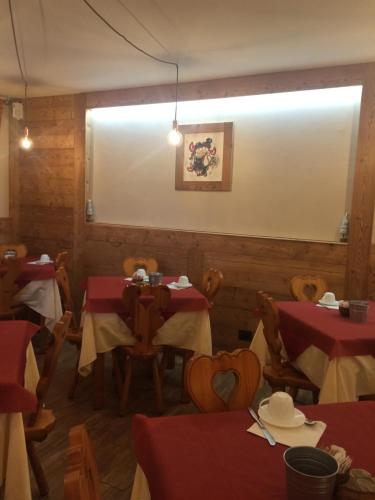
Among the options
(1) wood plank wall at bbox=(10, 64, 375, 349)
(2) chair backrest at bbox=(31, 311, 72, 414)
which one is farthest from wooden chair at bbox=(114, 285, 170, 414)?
(1) wood plank wall at bbox=(10, 64, 375, 349)

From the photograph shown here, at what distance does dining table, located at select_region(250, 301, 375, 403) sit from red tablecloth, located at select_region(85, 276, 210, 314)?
2.12 feet

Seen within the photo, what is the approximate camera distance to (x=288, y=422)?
1254 millimetres

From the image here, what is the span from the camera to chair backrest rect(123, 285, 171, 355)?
2.69 metres

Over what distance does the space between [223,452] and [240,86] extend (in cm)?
349

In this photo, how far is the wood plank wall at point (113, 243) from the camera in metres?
3.80

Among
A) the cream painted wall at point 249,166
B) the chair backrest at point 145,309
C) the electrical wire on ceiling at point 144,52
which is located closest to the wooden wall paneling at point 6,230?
the cream painted wall at point 249,166

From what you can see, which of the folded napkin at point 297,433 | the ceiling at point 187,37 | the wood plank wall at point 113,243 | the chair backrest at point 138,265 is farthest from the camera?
the chair backrest at point 138,265

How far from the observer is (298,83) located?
365 centimetres

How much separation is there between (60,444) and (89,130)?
3.45m

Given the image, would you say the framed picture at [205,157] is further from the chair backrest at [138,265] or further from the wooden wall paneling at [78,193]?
the wooden wall paneling at [78,193]

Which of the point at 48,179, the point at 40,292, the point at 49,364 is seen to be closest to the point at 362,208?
the point at 49,364

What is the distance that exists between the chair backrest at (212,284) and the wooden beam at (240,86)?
5.76 ft

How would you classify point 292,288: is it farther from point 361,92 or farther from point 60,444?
point 60,444

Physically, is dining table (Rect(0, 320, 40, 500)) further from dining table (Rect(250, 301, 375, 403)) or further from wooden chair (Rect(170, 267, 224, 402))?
wooden chair (Rect(170, 267, 224, 402))
